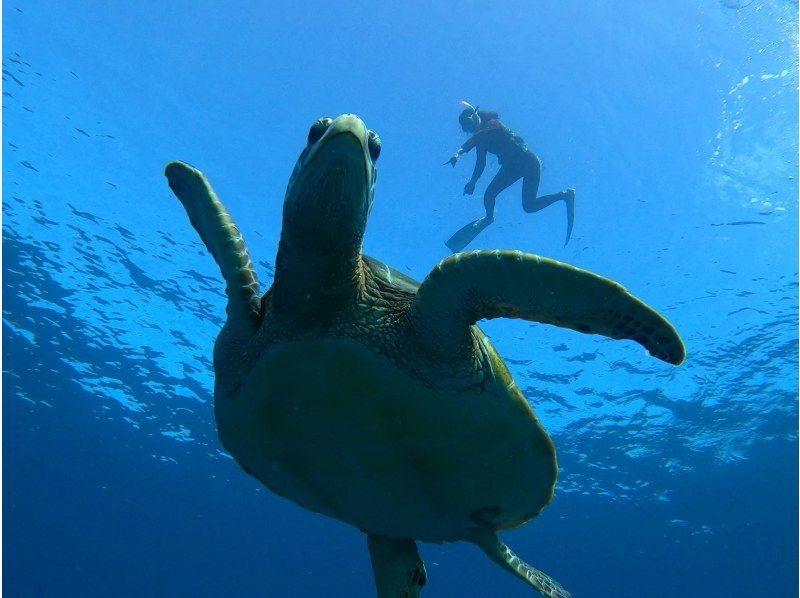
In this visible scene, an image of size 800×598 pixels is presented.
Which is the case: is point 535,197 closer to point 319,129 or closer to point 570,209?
point 570,209

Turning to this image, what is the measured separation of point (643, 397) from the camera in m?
17.2

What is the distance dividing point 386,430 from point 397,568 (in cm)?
180

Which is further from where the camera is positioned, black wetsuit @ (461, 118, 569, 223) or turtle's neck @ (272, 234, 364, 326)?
black wetsuit @ (461, 118, 569, 223)

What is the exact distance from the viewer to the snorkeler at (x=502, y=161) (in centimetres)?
1084

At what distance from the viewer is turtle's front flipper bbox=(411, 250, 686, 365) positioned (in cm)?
224

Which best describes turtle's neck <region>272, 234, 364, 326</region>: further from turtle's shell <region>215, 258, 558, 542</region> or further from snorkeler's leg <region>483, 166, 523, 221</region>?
snorkeler's leg <region>483, 166, 523, 221</region>

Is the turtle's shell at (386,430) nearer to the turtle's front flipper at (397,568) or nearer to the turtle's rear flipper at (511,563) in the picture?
the turtle's rear flipper at (511,563)

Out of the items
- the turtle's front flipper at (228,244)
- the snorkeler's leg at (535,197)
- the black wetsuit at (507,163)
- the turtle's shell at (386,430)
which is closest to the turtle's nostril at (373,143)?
the turtle's shell at (386,430)

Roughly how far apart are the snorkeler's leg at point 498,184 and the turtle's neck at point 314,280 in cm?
926

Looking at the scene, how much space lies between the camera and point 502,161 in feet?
37.5

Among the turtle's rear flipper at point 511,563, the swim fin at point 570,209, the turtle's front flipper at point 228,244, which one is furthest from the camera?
the swim fin at point 570,209

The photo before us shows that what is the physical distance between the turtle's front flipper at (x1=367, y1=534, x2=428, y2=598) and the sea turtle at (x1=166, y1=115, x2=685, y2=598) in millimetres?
570

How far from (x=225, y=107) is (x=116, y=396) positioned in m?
14.9

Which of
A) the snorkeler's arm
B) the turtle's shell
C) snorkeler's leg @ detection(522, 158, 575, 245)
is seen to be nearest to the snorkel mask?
the snorkeler's arm
